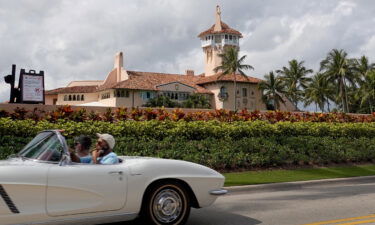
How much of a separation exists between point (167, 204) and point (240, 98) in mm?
67611

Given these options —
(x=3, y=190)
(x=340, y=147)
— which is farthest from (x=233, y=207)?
(x=340, y=147)

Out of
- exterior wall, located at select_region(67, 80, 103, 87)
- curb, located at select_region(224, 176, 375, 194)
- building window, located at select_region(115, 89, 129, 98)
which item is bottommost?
curb, located at select_region(224, 176, 375, 194)

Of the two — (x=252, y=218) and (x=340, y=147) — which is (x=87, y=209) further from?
(x=340, y=147)

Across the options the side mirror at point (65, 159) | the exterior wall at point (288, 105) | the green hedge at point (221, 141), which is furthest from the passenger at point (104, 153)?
the exterior wall at point (288, 105)

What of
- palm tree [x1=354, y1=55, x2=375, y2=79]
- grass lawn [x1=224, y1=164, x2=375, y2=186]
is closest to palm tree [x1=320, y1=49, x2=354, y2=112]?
palm tree [x1=354, y1=55, x2=375, y2=79]

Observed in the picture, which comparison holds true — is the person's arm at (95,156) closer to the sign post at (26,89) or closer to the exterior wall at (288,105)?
the sign post at (26,89)

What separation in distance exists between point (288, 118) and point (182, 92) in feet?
149

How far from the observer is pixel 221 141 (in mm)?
16328

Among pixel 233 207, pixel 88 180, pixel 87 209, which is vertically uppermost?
pixel 88 180

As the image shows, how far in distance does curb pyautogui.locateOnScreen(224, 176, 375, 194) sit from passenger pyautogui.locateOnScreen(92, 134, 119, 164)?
17.3 feet

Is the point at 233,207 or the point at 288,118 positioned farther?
the point at 288,118

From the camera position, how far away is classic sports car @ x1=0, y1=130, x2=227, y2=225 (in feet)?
16.5

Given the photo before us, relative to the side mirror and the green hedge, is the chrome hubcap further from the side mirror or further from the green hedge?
the green hedge

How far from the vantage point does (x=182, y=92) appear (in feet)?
217
